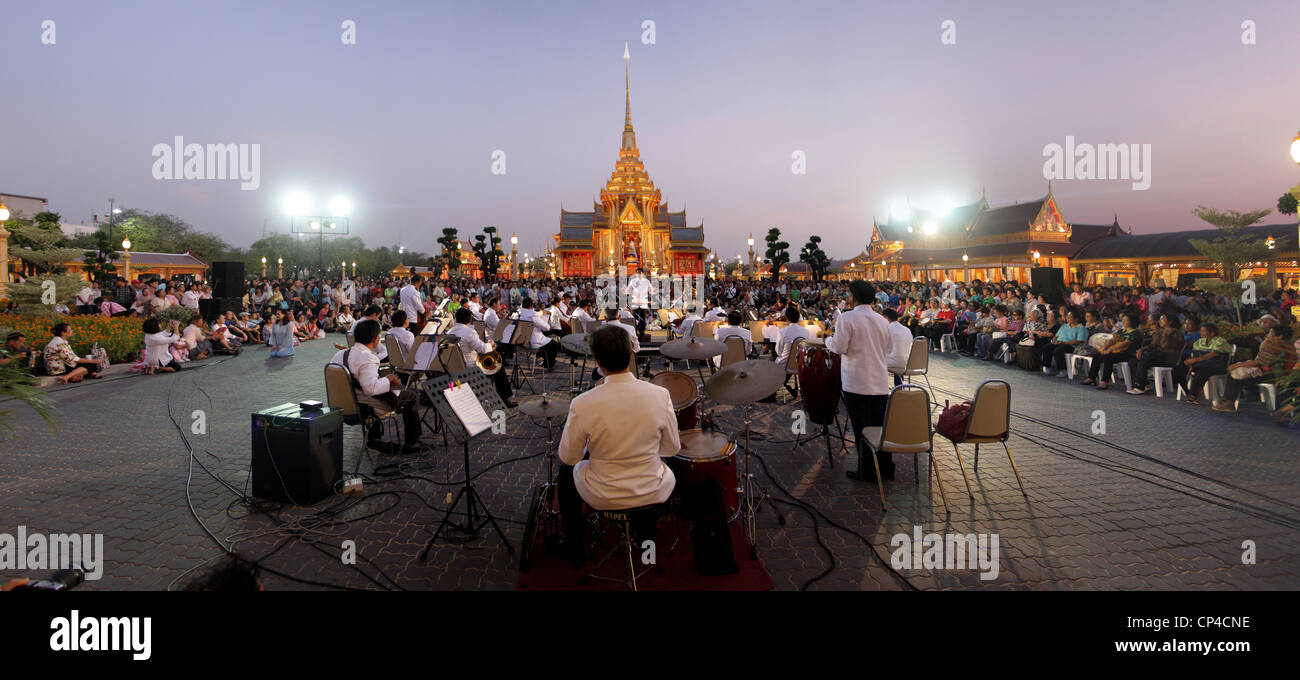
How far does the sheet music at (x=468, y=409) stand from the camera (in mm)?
3967

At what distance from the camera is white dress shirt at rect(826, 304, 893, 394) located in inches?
214

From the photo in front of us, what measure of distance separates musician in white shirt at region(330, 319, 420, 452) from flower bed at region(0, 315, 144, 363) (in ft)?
33.8

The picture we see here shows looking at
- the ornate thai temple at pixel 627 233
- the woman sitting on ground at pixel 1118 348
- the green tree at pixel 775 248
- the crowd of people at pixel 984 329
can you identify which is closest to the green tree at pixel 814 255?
the green tree at pixel 775 248

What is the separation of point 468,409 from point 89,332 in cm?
1391

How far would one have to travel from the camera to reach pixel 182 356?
13.5 metres

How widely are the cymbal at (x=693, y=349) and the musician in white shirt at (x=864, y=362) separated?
166 cm

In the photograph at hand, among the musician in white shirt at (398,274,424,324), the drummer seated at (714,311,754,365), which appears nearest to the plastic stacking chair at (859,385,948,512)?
the drummer seated at (714,311,754,365)

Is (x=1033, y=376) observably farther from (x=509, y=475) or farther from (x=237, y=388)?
(x=237, y=388)

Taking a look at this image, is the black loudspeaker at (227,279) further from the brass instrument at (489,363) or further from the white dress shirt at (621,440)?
the white dress shirt at (621,440)
